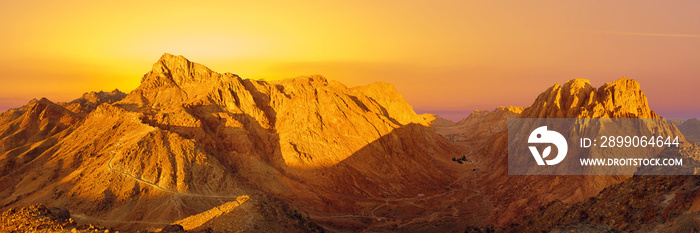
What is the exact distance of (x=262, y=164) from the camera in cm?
5631

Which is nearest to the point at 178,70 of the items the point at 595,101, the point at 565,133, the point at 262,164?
the point at 262,164

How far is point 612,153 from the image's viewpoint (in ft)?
163

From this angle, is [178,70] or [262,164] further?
[178,70]

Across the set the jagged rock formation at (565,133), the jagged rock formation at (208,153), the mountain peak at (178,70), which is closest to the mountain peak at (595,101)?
the jagged rock formation at (565,133)

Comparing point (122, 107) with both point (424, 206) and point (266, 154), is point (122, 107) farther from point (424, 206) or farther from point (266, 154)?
point (424, 206)

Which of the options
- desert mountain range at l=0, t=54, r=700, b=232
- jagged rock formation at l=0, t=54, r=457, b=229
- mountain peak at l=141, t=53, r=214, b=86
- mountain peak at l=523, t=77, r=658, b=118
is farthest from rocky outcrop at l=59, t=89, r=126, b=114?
mountain peak at l=523, t=77, r=658, b=118

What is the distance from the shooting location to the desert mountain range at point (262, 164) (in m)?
41.2

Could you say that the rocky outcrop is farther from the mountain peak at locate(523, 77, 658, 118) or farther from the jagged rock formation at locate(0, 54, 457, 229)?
the mountain peak at locate(523, 77, 658, 118)

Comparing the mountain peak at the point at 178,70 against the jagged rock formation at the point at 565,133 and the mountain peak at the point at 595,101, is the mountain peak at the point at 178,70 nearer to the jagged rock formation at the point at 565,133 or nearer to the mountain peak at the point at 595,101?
the jagged rock formation at the point at 565,133

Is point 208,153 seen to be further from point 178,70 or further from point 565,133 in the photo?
point 565,133

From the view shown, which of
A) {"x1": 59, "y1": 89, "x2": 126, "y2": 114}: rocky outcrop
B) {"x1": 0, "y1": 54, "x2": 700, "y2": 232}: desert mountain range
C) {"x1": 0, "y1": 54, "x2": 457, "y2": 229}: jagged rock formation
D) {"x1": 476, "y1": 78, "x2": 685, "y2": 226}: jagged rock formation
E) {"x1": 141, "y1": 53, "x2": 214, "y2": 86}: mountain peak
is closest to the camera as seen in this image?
{"x1": 0, "y1": 54, "x2": 700, "y2": 232}: desert mountain range

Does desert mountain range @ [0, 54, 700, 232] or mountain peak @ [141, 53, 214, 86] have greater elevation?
mountain peak @ [141, 53, 214, 86]

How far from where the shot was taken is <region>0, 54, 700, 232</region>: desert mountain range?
1624 inches

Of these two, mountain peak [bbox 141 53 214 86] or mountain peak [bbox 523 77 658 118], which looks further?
mountain peak [bbox 141 53 214 86]
